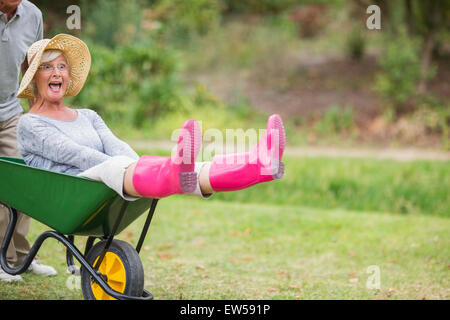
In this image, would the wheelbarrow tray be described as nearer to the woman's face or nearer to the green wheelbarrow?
the green wheelbarrow

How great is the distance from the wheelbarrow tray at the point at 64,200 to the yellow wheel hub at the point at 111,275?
15 cm

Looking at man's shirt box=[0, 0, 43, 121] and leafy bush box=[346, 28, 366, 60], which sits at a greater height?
leafy bush box=[346, 28, 366, 60]

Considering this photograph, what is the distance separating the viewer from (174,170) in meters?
2.24

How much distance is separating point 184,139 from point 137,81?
288 inches

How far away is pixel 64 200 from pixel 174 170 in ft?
2.18

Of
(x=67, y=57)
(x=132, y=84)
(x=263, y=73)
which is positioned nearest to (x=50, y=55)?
(x=67, y=57)

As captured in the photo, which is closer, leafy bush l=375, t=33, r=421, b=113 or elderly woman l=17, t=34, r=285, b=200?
elderly woman l=17, t=34, r=285, b=200

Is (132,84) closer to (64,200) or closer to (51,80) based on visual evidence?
(51,80)

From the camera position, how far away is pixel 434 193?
6.16 metres

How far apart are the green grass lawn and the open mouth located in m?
1.27

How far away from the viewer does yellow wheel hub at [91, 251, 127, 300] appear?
267cm

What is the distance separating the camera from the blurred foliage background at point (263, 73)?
8.85m

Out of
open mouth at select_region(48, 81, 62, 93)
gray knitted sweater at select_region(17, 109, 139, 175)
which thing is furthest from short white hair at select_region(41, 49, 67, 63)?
gray knitted sweater at select_region(17, 109, 139, 175)
